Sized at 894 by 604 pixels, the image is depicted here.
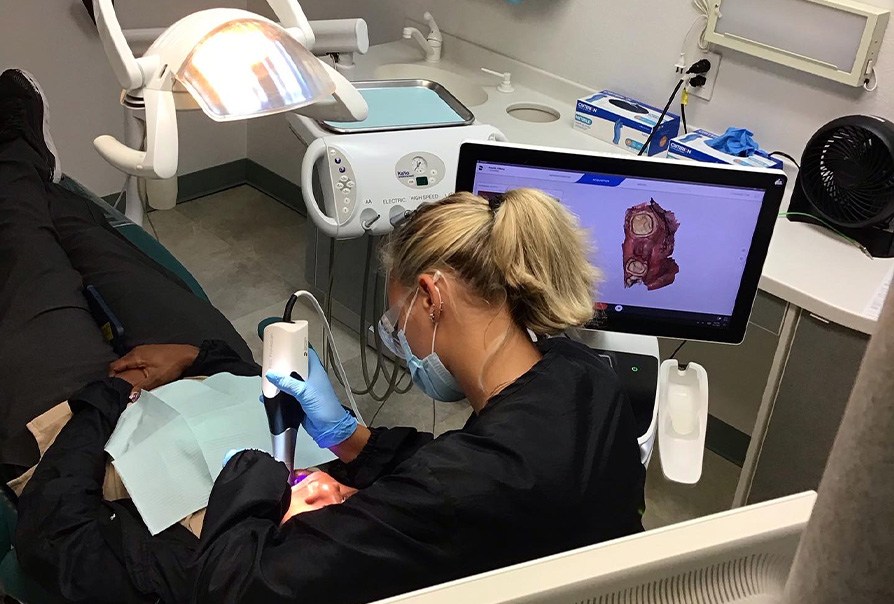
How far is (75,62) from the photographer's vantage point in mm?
2947

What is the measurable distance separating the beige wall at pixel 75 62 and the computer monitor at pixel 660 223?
185cm

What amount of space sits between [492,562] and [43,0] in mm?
2543

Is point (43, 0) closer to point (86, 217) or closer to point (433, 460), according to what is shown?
point (86, 217)

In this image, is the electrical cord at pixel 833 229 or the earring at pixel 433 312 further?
the electrical cord at pixel 833 229

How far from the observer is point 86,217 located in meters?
2.16

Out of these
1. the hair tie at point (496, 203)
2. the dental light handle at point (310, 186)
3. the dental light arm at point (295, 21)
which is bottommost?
the dental light handle at point (310, 186)

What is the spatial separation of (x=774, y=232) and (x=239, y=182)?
95.7 inches

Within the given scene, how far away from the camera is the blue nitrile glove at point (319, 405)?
1.27 metres

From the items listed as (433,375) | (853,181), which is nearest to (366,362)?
(433,375)

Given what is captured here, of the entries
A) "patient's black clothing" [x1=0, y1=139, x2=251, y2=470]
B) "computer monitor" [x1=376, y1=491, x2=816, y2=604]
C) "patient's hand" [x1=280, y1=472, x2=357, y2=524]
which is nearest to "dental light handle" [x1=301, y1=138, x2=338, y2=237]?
"patient's black clothing" [x1=0, y1=139, x2=251, y2=470]

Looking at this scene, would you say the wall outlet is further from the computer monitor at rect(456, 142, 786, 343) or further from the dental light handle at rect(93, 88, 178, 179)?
the dental light handle at rect(93, 88, 178, 179)

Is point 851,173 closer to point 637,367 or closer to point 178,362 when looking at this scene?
point 637,367

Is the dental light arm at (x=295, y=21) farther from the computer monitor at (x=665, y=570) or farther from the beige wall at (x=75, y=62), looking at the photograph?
the beige wall at (x=75, y=62)

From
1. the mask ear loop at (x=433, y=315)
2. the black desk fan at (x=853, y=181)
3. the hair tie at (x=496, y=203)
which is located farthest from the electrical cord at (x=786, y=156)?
the mask ear loop at (x=433, y=315)
